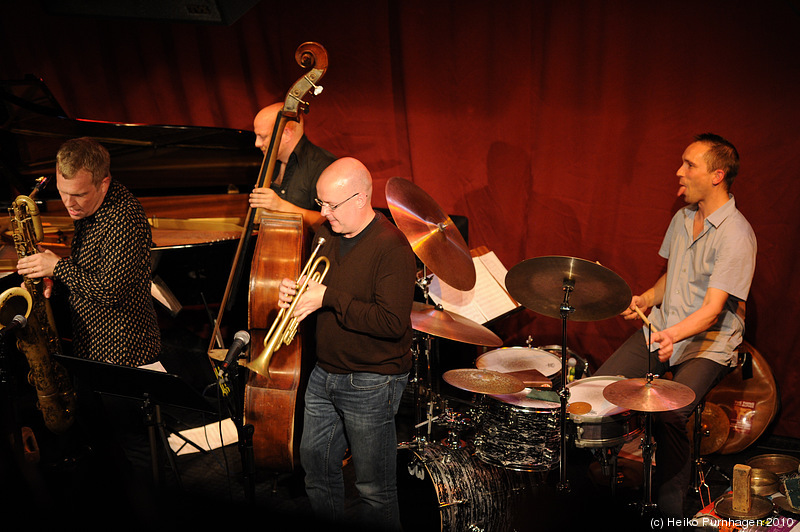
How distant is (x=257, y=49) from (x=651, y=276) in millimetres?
3514

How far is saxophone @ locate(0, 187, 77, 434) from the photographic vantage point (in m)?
3.27

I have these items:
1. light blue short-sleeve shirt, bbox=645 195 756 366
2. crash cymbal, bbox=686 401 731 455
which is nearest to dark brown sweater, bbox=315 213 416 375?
light blue short-sleeve shirt, bbox=645 195 756 366

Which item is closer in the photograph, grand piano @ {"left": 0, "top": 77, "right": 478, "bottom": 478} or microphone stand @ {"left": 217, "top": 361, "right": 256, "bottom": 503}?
microphone stand @ {"left": 217, "top": 361, "right": 256, "bottom": 503}

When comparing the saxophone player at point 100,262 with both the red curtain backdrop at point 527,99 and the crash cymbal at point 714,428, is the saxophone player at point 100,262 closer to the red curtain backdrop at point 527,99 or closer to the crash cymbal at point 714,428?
the red curtain backdrop at point 527,99

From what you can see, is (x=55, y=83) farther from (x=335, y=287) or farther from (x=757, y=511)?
(x=757, y=511)

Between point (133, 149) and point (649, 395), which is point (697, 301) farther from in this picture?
point (133, 149)

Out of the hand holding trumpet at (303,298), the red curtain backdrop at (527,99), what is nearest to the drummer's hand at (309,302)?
the hand holding trumpet at (303,298)

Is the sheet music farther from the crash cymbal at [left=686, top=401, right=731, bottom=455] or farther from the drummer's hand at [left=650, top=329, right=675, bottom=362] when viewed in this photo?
the crash cymbal at [left=686, top=401, right=731, bottom=455]

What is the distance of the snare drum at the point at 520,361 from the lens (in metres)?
3.67

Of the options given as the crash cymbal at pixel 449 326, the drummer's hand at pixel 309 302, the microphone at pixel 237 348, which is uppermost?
the drummer's hand at pixel 309 302

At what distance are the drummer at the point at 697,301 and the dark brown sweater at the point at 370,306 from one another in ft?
4.53

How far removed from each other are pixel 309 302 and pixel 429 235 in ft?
3.23

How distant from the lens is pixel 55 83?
582 cm

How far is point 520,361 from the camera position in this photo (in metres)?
3.77
